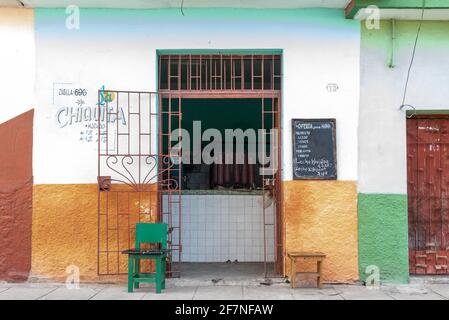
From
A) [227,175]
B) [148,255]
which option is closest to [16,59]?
[148,255]

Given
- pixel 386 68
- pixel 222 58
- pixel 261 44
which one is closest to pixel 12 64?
pixel 222 58

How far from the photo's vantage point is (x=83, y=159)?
6965 mm

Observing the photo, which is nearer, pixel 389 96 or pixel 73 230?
pixel 73 230

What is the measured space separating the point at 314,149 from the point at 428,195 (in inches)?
71.1

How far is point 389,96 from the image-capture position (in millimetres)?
7031

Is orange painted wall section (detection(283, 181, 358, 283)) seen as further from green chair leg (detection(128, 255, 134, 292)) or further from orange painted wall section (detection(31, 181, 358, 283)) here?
green chair leg (detection(128, 255, 134, 292))

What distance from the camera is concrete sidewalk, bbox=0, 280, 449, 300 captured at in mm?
6215

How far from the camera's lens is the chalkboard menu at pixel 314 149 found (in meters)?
6.92

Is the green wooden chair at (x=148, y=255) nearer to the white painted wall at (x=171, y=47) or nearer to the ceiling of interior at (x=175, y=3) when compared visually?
the white painted wall at (x=171, y=47)

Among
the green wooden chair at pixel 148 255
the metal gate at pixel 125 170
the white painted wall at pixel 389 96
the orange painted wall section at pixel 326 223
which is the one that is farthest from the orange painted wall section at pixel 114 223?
the white painted wall at pixel 389 96

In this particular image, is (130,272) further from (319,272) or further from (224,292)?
(319,272)

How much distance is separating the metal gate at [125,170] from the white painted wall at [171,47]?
17 centimetres

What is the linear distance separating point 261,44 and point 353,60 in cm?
126

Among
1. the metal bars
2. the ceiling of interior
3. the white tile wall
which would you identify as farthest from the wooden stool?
the ceiling of interior
